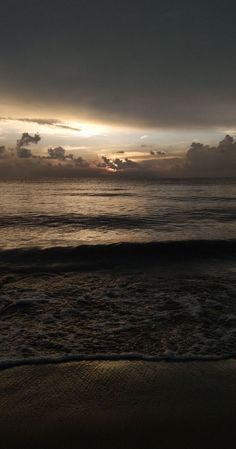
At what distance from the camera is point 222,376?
534 centimetres

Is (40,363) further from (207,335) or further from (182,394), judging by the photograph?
(207,335)

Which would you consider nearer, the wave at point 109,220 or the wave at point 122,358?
the wave at point 122,358

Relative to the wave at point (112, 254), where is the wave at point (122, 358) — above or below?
above

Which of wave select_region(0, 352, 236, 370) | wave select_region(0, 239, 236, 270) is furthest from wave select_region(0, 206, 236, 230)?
wave select_region(0, 352, 236, 370)

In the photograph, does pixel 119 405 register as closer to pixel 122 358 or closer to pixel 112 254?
pixel 122 358

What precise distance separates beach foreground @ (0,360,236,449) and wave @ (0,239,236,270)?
7.92 meters

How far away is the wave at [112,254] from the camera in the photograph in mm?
13789

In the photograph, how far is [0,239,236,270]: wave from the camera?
13.8 meters

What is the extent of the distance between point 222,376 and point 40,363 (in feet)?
8.97

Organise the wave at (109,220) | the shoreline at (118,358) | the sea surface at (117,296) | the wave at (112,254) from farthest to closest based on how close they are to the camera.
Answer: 1. the wave at (109,220)
2. the wave at (112,254)
3. the sea surface at (117,296)
4. the shoreline at (118,358)

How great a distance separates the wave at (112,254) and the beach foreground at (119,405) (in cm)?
792

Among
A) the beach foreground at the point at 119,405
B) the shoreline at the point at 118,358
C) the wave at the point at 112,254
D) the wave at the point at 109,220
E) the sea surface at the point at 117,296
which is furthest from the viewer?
the wave at the point at 109,220

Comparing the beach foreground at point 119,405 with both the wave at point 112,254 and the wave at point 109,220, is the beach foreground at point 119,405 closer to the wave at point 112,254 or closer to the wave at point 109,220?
the wave at point 112,254

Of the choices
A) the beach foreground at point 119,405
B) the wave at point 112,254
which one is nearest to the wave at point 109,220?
the wave at point 112,254
